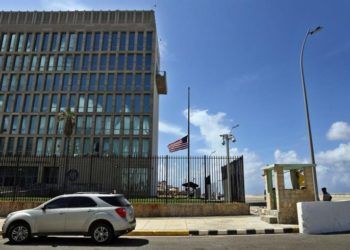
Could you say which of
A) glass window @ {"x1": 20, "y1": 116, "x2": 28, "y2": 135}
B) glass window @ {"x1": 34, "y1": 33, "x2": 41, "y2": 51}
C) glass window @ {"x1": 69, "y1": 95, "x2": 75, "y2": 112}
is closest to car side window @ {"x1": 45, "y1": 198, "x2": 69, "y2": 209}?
glass window @ {"x1": 69, "y1": 95, "x2": 75, "y2": 112}

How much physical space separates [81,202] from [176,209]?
9137 mm

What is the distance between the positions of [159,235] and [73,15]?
56.2m

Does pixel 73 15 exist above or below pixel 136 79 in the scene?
above

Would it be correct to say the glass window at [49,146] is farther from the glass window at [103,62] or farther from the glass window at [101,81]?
the glass window at [103,62]

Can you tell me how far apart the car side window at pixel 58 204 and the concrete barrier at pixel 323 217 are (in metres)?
9.52

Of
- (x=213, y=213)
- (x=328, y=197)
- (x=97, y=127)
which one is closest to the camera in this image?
(x=328, y=197)

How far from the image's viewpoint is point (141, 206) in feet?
63.1

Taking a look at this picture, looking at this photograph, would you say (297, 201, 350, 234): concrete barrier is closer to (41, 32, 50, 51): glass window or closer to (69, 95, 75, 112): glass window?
(69, 95, 75, 112): glass window

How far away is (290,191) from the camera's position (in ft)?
51.7

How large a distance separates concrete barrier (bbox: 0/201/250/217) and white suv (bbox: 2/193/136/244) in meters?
8.33

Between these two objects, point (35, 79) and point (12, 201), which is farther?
point (35, 79)

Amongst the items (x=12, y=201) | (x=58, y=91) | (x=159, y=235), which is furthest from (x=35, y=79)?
(x=159, y=235)

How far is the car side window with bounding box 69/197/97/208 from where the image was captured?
36.2ft

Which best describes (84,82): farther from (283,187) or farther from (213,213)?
(283,187)
